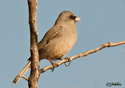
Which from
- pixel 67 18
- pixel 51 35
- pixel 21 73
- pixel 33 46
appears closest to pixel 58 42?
pixel 51 35

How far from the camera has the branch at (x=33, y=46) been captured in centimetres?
332

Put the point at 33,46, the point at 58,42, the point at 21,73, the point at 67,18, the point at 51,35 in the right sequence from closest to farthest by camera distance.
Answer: the point at 33,46, the point at 21,73, the point at 58,42, the point at 51,35, the point at 67,18

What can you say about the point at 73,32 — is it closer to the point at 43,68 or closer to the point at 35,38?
the point at 43,68

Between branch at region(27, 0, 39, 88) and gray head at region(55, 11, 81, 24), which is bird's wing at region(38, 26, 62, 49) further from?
branch at region(27, 0, 39, 88)

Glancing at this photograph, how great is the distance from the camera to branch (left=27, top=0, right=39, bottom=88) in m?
3.32

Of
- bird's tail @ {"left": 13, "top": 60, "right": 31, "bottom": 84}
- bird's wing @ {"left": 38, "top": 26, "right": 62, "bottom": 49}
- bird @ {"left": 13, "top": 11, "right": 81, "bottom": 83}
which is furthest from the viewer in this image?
bird's wing @ {"left": 38, "top": 26, "right": 62, "bottom": 49}

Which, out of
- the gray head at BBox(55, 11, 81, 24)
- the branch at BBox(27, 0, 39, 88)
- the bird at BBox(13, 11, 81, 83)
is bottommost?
the branch at BBox(27, 0, 39, 88)

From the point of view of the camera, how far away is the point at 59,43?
5438mm

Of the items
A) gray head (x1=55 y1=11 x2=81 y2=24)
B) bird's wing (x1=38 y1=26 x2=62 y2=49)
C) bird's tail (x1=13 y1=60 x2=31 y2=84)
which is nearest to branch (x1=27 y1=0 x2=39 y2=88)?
bird's tail (x1=13 y1=60 x2=31 y2=84)

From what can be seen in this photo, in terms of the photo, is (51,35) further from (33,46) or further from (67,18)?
(33,46)

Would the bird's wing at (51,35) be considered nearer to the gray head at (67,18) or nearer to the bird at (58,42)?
the bird at (58,42)

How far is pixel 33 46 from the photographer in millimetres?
3572

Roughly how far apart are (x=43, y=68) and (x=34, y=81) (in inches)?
14.2

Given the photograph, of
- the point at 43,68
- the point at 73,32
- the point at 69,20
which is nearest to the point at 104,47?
the point at 43,68
